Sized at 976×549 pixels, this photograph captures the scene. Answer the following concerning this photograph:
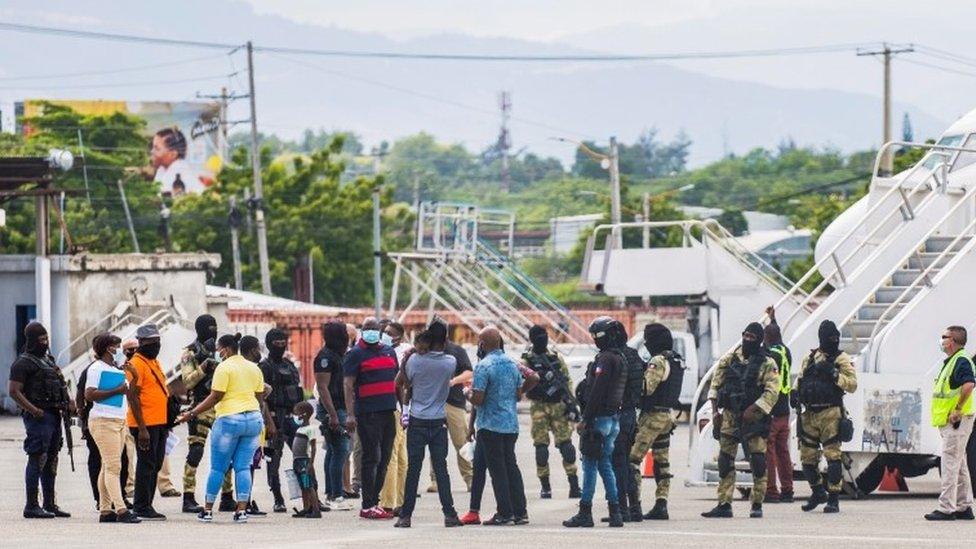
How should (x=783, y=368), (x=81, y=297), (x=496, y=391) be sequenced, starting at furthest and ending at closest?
(x=81, y=297)
(x=783, y=368)
(x=496, y=391)

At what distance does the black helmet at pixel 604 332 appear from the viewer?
17609 mm

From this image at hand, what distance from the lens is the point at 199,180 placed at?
490 feet

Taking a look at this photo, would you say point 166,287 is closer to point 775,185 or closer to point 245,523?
point 245,523

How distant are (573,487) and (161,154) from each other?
425 feet

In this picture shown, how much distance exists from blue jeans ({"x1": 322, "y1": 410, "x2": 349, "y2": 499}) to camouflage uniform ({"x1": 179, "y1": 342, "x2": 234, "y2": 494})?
0.87 m

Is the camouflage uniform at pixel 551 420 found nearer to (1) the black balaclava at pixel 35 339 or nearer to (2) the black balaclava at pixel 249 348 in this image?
(2) the black balaclava at pixel 249 348

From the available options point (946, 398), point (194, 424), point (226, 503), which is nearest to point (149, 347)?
point (194, 424)

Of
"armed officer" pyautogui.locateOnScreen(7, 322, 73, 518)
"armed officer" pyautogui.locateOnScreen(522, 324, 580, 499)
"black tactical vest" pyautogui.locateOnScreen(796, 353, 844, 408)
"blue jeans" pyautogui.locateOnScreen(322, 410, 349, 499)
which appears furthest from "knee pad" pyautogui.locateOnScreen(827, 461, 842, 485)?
"armed officer" pyautogui.locateOnScreen(7, 322, 73, 518)

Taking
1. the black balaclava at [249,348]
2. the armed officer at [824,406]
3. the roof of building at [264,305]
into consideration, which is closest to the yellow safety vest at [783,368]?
the armed officer at [824,406]

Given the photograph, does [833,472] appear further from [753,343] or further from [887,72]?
[887,72]

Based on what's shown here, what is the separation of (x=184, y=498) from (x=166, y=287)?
86.0 feet

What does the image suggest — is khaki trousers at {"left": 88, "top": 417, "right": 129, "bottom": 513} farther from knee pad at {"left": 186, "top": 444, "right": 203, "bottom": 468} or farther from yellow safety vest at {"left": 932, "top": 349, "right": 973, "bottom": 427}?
yellow safety vest at {"left": 932, "top": 349, "right": 973, "bottom": 427}

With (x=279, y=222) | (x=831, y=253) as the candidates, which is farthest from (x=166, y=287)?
(x=279, y=222)

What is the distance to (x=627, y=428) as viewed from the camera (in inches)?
715
